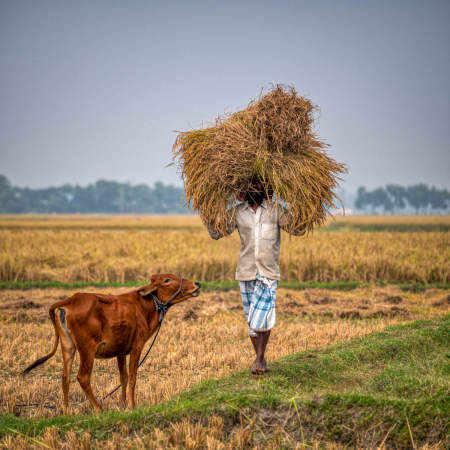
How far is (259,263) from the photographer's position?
16.6 ft

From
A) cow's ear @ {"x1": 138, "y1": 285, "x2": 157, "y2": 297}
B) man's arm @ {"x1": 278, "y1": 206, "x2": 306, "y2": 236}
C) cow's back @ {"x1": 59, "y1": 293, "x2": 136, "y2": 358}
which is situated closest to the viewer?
cow's back @ {"x1": 59, "y1": 293, "x2": 136, "y2": 358}

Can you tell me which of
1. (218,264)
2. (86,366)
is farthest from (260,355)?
(218,264)

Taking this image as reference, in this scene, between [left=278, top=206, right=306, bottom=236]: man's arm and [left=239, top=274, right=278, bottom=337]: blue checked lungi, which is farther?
[left=278, top=206, right=306, bottom=236]: man's arm

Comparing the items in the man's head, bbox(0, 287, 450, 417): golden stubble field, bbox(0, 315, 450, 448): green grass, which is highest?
the man's head

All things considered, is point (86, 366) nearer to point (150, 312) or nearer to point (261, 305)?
point (150, 312)

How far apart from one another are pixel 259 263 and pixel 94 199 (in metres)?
175

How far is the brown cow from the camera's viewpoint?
411 centimetres

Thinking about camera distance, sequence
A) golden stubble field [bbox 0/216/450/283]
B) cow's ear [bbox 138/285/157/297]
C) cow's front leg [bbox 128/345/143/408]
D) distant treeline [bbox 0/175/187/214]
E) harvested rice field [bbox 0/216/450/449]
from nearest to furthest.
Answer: harvested rice field [bbox 0/216/450/449] → cow's front leg [bbox 128/345/143/408] → cow's ear [bbox 138/285/157/297] → golden stubble field [bbox 0/216/450/283] → distant treeline [bbox 0/175/187/214]

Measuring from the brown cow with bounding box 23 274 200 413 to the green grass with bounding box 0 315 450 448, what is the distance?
42 cm

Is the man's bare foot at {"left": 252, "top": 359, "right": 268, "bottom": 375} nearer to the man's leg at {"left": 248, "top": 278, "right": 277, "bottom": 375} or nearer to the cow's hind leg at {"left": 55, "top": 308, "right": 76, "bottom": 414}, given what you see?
the man's leg at {"left": 248, "top": 278, "right": 277, "bottom": 375}

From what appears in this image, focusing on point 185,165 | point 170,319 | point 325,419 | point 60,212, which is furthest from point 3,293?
point 60,212

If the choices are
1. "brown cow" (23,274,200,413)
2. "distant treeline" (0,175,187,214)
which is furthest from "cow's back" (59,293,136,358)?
"distant treeline" (0,175,187,214)

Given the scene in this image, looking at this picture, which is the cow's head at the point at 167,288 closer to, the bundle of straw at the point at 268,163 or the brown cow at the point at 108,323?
the brown cow at the point at 108,323

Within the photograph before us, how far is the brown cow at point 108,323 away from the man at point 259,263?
73cm
